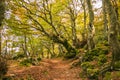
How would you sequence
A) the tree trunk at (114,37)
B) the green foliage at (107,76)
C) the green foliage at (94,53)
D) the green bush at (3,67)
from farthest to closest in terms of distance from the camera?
the green foliage at (94,53) < the green bush at (3,67) < the tree trunk at (114,37) < the green foliage at (107,76)

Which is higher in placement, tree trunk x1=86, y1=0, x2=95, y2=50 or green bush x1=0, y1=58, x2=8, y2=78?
tree trunk x1=86, y1=0, x2=95, y2=50

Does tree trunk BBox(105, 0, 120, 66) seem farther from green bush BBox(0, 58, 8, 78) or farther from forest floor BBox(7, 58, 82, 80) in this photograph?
green bush BBox(0, 58, 8, 78)

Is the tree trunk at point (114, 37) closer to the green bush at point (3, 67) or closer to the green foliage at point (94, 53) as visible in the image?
the green foliage at point (94, 53)

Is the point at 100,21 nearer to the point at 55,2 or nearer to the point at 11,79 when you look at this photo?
the point at 55,2

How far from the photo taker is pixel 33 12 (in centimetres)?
1725

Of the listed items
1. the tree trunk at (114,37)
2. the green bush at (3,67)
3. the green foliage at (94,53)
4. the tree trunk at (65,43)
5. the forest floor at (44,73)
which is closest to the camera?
the tree trunk at (114,37)

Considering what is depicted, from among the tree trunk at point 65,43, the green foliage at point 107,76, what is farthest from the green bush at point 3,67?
the tree trunk at point 65,43

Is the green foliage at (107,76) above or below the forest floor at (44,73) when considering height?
above

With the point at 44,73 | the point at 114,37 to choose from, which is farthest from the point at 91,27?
the point at 114,37

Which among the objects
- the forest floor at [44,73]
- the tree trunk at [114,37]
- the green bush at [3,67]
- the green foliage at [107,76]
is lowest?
the forest floor at [44,73]

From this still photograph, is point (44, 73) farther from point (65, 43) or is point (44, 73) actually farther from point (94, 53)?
point (65, 43)

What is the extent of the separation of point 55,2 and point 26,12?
5578mm

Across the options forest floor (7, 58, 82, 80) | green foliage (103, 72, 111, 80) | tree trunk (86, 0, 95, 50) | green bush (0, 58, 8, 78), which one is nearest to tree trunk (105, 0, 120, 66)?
green foliage (103, 72, 111, 80)

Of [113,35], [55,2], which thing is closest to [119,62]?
[113,35]
